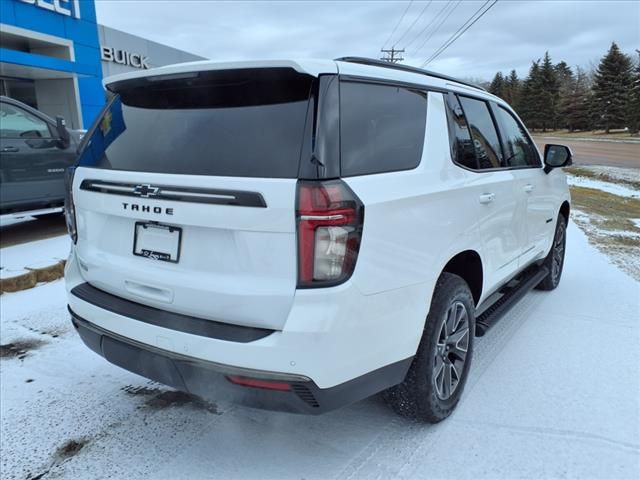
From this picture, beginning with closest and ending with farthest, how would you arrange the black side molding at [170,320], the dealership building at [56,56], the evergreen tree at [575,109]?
the black side molding at [170,320]
the dealership building at [56,56]
the evergreen tree at [575,109]

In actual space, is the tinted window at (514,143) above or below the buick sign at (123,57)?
below

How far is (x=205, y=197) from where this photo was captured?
202 centimetres

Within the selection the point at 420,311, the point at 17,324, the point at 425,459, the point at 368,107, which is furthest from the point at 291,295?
the point at 17,324

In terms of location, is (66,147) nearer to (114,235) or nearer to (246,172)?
(114,235)

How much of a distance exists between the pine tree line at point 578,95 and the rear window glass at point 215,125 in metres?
63.1

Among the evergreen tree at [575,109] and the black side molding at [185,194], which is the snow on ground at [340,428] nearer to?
the black side molding at [185,194]

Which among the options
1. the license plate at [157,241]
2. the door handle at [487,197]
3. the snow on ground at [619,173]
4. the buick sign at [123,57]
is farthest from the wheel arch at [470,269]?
the buick sign at [123,57]

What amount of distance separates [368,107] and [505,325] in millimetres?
2638

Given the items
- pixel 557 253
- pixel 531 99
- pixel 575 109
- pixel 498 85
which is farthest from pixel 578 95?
pixel 557 253

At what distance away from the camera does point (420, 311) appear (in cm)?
232

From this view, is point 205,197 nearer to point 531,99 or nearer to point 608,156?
point 608,156

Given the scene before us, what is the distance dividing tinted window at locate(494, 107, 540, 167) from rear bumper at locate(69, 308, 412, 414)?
7.15 feet

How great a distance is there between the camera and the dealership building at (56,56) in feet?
52.5

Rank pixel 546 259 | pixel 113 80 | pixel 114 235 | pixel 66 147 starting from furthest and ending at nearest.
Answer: pixel 66 147
pixel 546 259
pixel 113 80
pixel 114 235
